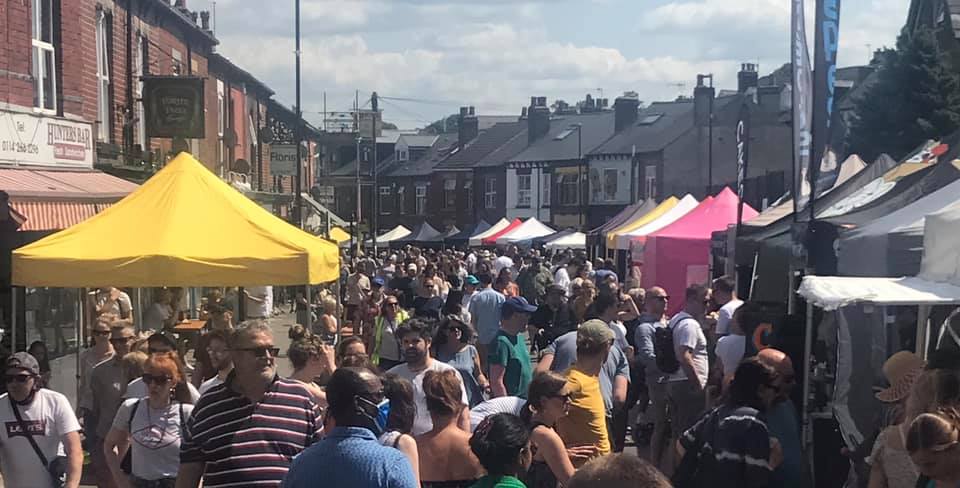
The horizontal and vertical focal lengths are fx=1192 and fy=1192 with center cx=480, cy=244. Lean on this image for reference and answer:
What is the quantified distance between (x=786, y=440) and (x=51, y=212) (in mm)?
9880

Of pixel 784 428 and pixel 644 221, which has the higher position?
pixel 644 221

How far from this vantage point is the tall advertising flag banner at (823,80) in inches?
353

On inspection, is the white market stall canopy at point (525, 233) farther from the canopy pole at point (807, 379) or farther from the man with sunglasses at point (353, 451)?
the man with sunglasses at point (353, 451)

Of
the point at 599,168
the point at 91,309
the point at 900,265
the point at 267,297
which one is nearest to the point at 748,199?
the point at 599,168

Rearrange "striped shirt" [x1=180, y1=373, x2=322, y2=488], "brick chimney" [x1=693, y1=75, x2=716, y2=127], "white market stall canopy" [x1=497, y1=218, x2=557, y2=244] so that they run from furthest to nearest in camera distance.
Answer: "brick chimney" [x1=693, y1=75, x2=716, y2=127], "white market stall canopy" [x1=497, y1=218, x2=557, y2=244], "striped shirt" [x1=180, y1=373, x2=322, y2=488]

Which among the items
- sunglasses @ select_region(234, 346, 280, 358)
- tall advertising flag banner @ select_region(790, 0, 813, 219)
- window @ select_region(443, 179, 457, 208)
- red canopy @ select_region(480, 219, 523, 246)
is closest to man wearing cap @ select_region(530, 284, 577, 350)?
tall advertising flag banner @ select_region(790, 0, 813, 219)

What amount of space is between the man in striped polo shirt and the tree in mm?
26456

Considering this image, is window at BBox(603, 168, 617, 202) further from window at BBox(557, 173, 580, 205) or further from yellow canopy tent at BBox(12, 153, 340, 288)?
yellow canopy tent at BBox(12, 153, 340, 288)

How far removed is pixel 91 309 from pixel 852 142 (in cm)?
2132

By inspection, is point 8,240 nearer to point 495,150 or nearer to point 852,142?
point 852,142

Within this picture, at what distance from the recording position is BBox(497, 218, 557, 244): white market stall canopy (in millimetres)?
42719

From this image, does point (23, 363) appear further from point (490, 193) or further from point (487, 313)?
point (490, 193)

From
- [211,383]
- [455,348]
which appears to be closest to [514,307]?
[455,348]

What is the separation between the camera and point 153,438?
6.43m
